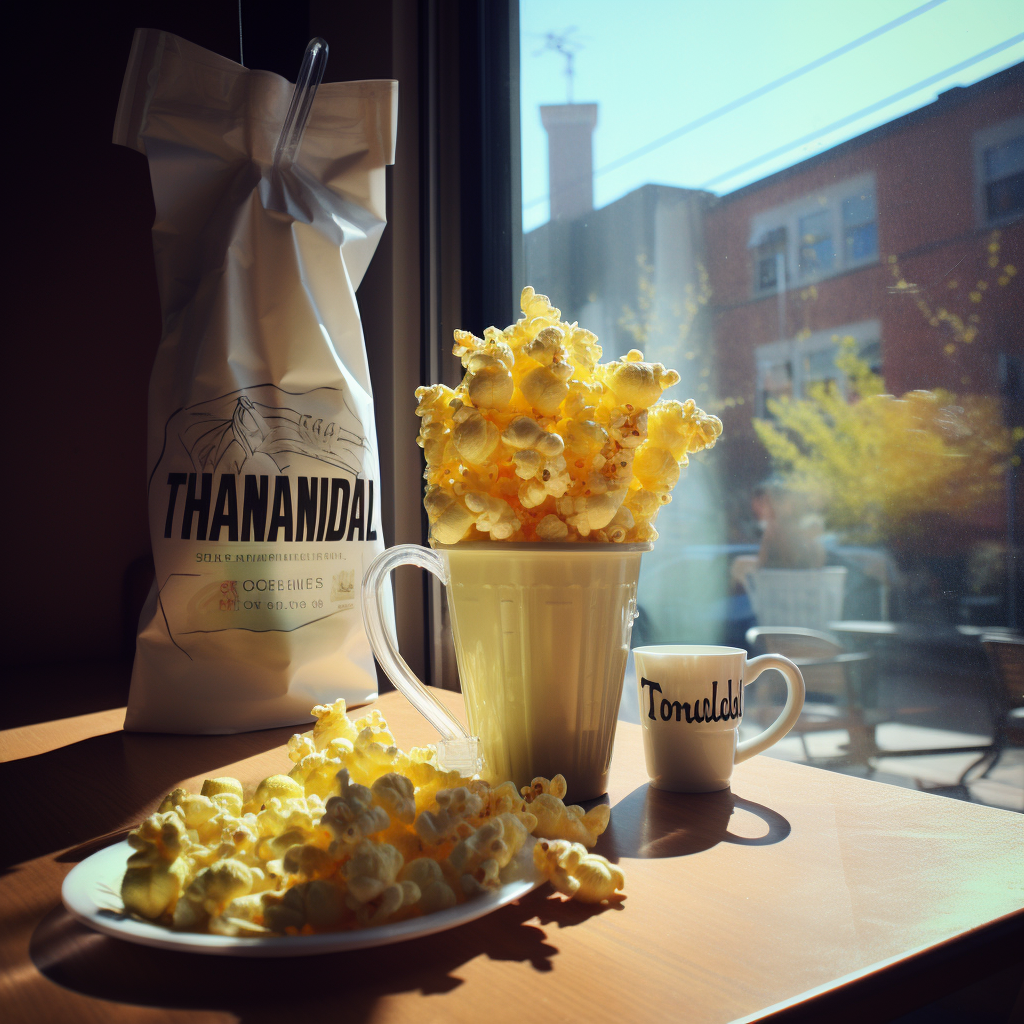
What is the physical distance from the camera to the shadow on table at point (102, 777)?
50 cm

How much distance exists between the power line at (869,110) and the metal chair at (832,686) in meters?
0.49

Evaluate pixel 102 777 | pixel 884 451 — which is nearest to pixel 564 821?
pixel 102 777

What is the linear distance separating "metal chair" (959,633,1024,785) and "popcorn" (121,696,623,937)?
417 mm

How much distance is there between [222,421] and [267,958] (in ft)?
1.71

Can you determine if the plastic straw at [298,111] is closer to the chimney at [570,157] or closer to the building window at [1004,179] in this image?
the chimney at [570,157]

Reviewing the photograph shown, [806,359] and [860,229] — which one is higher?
[860,229]

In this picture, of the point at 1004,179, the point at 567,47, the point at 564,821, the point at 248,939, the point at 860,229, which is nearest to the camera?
the point at 248,939

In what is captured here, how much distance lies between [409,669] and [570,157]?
2.58 feet

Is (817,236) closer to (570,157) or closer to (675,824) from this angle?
(570,157)

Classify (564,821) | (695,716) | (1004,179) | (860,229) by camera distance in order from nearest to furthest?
(564,821)
(695,716)
(1004,179)
(860,229)

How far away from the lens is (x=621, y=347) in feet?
3.30

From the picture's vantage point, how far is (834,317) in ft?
2.58

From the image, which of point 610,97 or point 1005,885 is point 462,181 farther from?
point 1005,885

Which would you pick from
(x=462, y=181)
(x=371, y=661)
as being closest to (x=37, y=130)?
(x=462, y=181)
